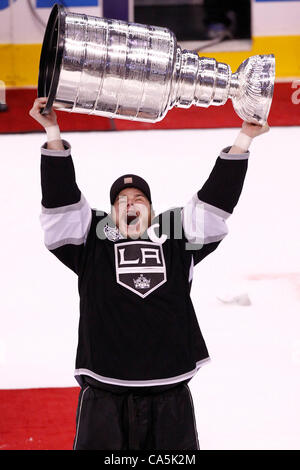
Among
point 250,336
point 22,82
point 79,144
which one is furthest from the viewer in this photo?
point 22,82

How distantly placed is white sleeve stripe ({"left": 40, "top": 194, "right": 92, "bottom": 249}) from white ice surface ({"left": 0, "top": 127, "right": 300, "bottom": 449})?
977 mm

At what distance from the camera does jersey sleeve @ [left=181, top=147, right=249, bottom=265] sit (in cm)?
253

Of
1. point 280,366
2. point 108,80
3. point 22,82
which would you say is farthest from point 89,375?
point 22,82

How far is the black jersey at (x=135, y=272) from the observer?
2441mm

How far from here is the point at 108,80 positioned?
7.68ft

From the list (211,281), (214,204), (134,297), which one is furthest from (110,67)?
(211,281)

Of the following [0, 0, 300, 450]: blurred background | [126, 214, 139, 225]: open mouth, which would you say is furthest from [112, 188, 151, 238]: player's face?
[0, 0, 300, 450]: blurred background

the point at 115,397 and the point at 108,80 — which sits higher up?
the point at 108,80

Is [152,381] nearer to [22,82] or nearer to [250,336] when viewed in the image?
[250,336]
